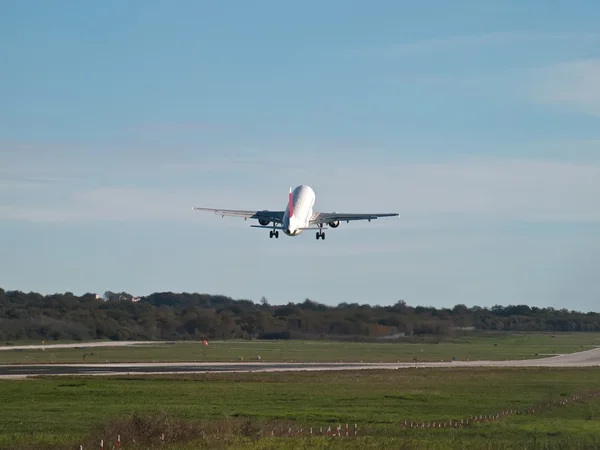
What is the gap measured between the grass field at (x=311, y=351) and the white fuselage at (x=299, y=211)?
2540cm

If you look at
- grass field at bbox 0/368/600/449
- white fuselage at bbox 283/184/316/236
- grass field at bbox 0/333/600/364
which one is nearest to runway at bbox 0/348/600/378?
grass field at bbox 0/368/600/449

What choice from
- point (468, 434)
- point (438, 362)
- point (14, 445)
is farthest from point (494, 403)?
point (438, 362)

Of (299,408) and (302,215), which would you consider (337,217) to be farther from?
(299,408)

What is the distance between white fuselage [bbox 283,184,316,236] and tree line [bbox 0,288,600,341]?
32092 millimetres

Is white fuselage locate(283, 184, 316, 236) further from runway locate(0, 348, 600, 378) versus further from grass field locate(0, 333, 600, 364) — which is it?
grass field locate(0, 333, 600, 364)

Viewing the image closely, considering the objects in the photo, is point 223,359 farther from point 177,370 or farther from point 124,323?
point 124,323

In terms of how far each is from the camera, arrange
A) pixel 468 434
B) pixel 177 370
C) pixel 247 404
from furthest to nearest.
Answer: pixel 177 370, pixel 247 404, pixel 468 434

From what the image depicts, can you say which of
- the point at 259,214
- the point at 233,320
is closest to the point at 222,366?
the point at 259,214

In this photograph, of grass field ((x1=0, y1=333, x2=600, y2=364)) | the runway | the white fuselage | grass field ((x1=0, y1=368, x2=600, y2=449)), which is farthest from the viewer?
grass field ((x1=0, y1=333, x2=600, y2=364))

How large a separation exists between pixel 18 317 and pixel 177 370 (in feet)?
222

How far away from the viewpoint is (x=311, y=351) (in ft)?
440

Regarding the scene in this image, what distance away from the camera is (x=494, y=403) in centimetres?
6638

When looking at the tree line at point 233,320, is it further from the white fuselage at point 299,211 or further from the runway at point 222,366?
the white fuselage at point 299,211

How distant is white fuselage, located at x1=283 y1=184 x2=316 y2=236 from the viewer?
281ft
